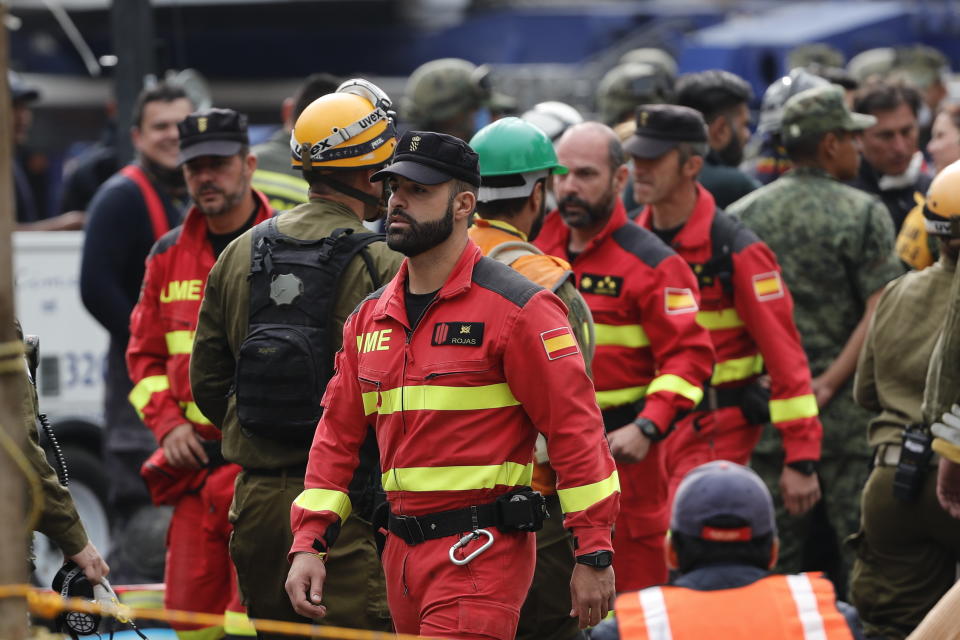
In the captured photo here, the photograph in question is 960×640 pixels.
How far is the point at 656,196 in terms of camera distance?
7926 mm

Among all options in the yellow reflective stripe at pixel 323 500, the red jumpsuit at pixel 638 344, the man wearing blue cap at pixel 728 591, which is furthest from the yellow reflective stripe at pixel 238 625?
the man wearing blue cap at pixel 728 591

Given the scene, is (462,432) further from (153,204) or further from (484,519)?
(153,204)

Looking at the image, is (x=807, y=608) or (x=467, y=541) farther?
(x=467, y=541)

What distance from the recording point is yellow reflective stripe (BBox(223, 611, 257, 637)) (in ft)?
21.2

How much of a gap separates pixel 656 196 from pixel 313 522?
128 inches

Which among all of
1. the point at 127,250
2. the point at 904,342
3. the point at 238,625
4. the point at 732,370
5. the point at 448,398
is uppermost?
the point at 448,398

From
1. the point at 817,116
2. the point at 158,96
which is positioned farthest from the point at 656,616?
the point at 158,96

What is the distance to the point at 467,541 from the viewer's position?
200 inches

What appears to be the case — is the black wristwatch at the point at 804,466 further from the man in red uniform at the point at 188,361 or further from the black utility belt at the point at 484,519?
the black utility belt at the point at 484,519

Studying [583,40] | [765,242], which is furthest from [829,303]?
[583,40]

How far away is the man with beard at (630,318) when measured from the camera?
709 centimetres

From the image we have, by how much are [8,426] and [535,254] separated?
2.83m

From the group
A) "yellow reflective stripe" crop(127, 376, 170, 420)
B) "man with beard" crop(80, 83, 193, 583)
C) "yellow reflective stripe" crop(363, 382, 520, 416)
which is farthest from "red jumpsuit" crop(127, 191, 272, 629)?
"yellow reflective stripe" crop(363, 382, 520, 416)

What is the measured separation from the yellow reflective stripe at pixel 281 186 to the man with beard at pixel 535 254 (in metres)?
2.14
